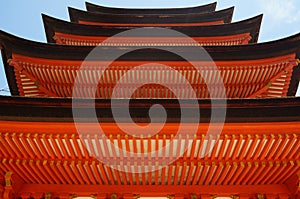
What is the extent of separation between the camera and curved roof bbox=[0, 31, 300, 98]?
7.81 meters

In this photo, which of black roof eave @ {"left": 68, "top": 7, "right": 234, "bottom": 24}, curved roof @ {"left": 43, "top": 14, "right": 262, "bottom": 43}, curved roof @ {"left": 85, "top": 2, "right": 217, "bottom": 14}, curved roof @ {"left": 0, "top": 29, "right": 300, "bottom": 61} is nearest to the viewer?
curved roof @ {"left": 0, "top": 29, "right": 300, "bottom": 61}

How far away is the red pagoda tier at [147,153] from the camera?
455cm

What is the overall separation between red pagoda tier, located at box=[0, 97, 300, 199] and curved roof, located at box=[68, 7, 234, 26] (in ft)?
28.8

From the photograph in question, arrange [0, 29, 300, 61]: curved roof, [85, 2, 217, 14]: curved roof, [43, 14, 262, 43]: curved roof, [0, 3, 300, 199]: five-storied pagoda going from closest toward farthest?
[0, 3, 300, 199]: five-storied pagoda, [0, 29, 300, 61]: curved roof, [43, 14, 262, 43]: curved roof, [85, 2, 217, 14]: curved roof

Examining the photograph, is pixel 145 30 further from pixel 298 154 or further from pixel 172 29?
pixel 298 154

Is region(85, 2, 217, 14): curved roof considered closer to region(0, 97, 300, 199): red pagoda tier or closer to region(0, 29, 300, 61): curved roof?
region(0, 29, 300, 61): curved roof

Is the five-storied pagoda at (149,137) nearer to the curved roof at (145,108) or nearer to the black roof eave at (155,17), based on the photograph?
the curved roof at (145,108)

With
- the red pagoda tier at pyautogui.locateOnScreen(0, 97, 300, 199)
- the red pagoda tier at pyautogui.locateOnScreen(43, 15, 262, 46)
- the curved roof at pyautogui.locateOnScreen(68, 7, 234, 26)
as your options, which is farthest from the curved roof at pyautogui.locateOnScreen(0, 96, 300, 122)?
the curved roof at pyautogui.locateOnScreen(68, 7, 234, 26)

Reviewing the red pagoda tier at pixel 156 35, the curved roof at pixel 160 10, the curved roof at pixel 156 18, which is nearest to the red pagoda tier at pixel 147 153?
the red pagoda tier at pixel 156 35

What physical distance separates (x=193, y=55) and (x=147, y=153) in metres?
4.00

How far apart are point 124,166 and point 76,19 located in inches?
400

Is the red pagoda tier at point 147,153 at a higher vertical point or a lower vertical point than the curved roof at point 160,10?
lower

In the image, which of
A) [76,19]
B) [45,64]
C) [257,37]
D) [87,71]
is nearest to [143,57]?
[87,71]

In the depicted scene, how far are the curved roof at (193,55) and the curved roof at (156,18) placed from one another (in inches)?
199
